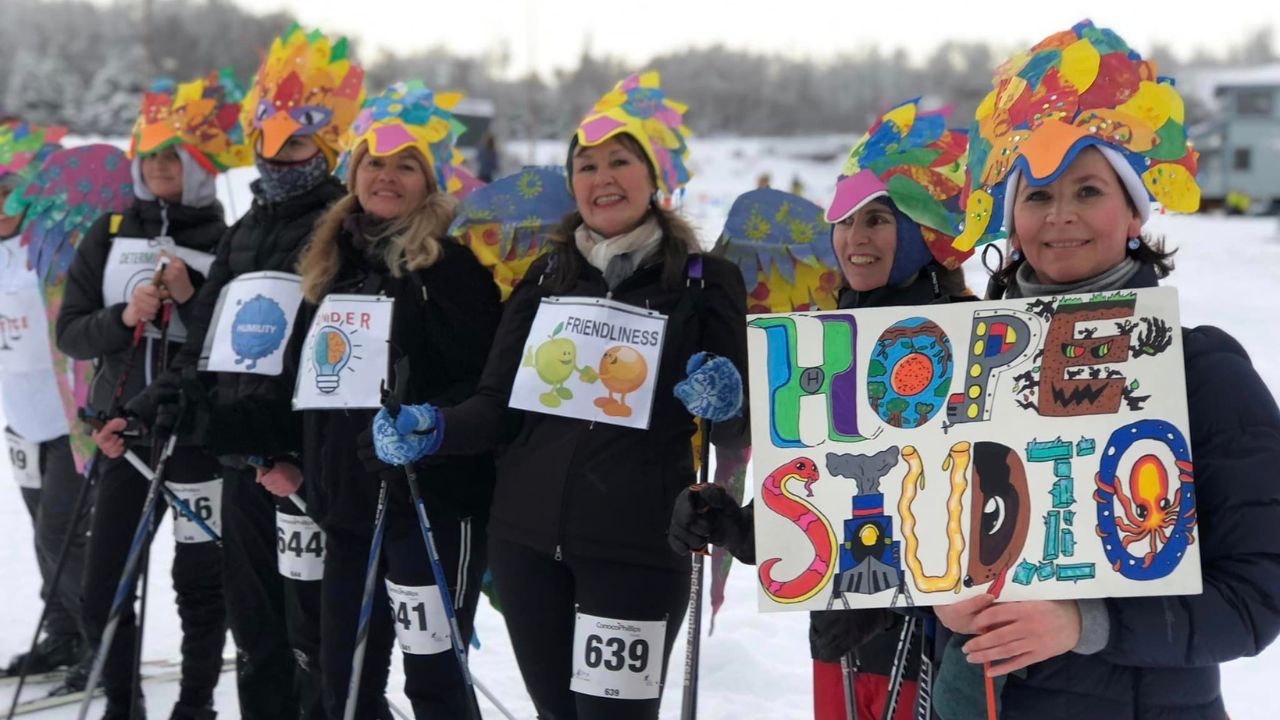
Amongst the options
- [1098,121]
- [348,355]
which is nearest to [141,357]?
[348,355]

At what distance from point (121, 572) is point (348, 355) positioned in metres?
1.54

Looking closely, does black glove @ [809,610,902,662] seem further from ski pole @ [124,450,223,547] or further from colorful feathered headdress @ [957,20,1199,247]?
ski pole @ [124,450,223,547]

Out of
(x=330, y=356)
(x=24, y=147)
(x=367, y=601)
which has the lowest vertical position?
(x=367, y=601)

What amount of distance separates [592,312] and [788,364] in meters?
1.10

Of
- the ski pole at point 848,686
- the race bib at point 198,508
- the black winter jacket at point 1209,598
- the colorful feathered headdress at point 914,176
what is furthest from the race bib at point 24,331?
the black winter jacket at point 1209,598

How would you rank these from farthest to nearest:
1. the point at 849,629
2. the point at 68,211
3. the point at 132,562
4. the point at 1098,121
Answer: the point at 68,211
the point at 132,562
the point at 849,629
the point at 1098,121

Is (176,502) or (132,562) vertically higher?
(176,502)

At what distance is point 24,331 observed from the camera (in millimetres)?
4922

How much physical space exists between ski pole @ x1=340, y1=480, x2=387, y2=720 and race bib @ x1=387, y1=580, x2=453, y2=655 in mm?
88

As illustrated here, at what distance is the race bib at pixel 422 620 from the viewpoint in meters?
3.16

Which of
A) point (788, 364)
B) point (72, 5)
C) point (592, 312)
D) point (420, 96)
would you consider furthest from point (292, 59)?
point (72, 5)

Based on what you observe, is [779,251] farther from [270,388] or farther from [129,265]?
[129,265]

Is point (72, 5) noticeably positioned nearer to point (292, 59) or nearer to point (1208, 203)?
point (1208, 203)

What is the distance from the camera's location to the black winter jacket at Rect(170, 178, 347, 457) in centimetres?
346
